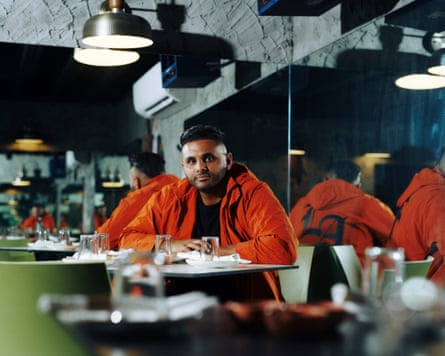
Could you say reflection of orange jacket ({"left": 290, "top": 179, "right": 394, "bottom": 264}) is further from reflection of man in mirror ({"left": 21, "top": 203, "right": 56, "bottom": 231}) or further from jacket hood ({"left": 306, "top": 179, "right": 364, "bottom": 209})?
→ reflection of man in mirror ({"left": 21, "top": 203, "right": 56, "bottom": 231})

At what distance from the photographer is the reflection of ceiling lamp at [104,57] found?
211 inches

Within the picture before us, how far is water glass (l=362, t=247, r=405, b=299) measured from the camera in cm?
141

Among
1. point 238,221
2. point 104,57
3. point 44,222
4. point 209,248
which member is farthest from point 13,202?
point 209,248

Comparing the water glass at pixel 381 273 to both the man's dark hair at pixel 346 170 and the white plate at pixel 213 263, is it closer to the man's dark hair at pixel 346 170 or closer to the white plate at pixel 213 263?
the white plate at pixel 213 263

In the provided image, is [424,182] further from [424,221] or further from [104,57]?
[104,57]

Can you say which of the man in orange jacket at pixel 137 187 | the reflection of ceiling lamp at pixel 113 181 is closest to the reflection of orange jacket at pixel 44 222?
the man in orange jacket at pixel 137 187

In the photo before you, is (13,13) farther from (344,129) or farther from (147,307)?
(147,307)

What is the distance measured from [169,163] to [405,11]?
2254 mm

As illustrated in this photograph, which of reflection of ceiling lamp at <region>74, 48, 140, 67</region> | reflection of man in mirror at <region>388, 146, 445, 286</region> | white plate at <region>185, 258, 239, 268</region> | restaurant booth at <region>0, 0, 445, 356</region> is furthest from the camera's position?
reflection of ceiling lamp at <region>74, 48, 140, 67</region>

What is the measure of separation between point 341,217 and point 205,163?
1.31 meters

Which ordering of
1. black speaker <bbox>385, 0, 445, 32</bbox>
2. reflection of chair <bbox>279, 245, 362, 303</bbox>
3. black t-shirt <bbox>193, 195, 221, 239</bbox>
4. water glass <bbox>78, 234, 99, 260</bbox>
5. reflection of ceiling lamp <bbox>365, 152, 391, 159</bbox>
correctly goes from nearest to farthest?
water glass <bbox>78, 234, 99, 260</bbox> → black speaker <bbox>385, 0, 445, 32</bbox> → reflection of chair <bbox>279, 245, 362, 303</bbox> → black t-shirt <bbox>193, 195, 221, 239</bbox> → reflection of ceiling lamp <bbox>365, 152, 391, 159</bbox>

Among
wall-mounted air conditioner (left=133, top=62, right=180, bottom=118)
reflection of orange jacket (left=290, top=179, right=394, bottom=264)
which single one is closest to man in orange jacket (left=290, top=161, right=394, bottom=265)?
reflection of orange jacket (left=290, top=179, right=394, bottom=264)

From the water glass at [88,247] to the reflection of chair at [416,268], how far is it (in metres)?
1.50

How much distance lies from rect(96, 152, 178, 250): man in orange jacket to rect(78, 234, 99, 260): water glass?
1479 millimetres
